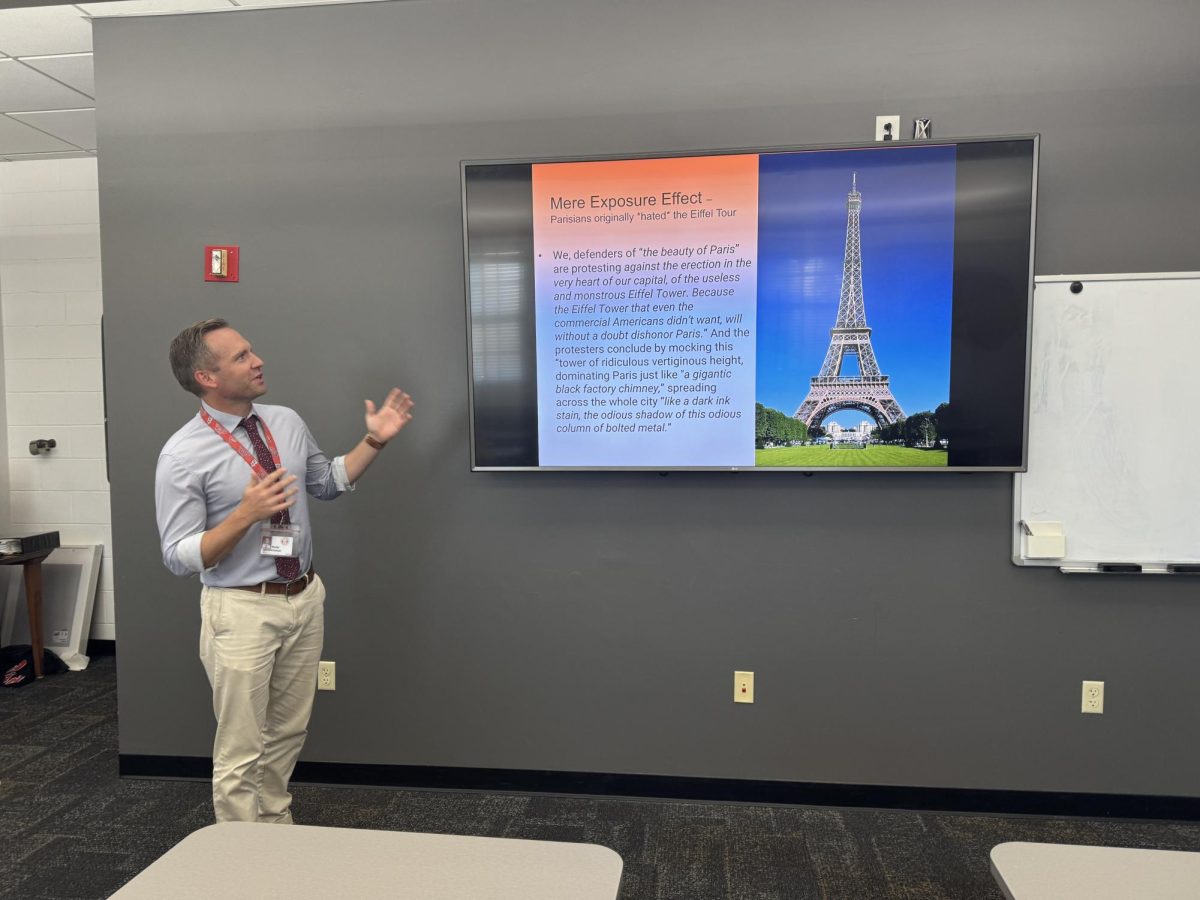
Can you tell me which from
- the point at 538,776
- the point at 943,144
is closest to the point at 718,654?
the point at 538,776

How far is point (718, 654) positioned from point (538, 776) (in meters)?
0.80

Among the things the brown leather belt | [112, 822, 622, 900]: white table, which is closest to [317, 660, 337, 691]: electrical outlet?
the brown leather belt

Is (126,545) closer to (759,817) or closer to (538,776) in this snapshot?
(538,776)

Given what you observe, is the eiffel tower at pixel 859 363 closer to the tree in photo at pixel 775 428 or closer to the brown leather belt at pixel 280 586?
the tree in photo at pixel 775 428

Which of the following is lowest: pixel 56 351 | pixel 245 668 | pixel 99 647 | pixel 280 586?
pixel 99 647

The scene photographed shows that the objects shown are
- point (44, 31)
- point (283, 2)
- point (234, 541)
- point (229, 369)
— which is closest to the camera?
point (234, 541)

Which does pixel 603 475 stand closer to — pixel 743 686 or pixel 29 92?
pixel 743 686

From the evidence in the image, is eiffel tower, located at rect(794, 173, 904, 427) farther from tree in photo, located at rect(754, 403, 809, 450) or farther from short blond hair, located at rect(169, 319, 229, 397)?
short blond hair, located at rect(169, 319, 229, 397)

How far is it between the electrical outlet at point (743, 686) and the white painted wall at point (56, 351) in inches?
141

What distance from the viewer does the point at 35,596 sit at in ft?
12.4

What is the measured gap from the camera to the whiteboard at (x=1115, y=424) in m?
2.33

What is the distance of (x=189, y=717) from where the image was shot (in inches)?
111

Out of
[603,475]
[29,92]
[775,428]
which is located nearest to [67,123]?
[29,92]

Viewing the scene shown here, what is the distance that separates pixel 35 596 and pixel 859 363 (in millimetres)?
4127
